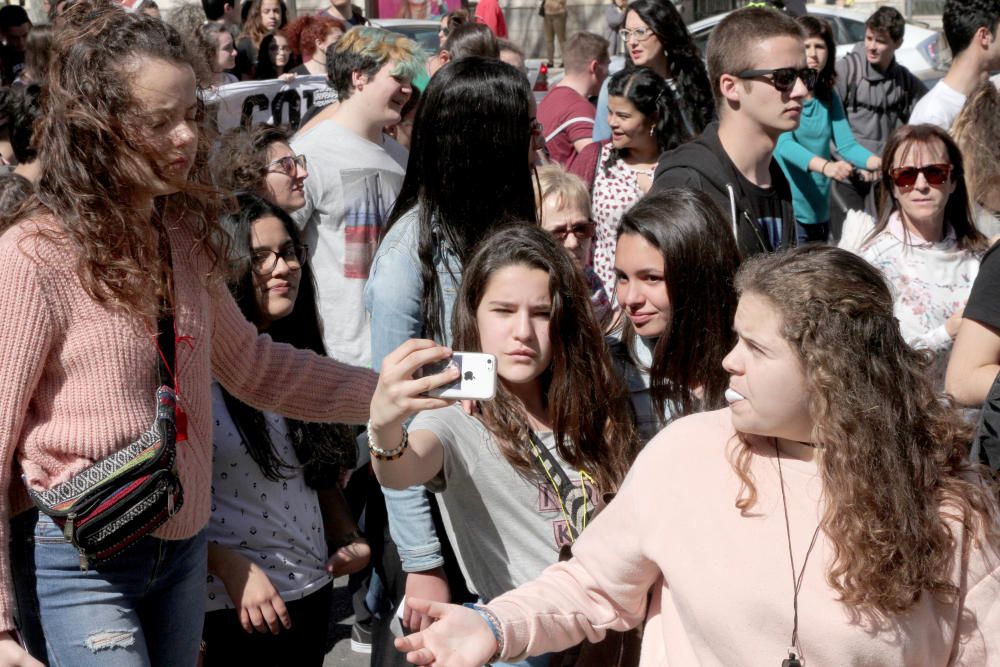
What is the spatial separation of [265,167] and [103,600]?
7.76 feet

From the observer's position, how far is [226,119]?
Answer: 7.16 metres

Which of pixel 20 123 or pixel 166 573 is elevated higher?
pixel 20 123

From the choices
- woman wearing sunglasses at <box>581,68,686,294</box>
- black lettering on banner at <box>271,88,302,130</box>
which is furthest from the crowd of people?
black lettering on banner at <box>271,88,302,130</box>

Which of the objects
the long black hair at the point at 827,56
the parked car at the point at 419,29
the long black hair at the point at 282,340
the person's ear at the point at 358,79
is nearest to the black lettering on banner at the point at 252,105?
the person's ear at the point at 358,79

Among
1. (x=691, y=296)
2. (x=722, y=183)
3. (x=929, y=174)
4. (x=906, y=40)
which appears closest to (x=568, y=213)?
(x=722, y=183)

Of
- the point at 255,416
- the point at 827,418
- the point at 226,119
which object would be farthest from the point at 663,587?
the point at 226,119

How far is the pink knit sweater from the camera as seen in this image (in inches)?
90.8

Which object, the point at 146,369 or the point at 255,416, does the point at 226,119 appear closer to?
the point at 255,416

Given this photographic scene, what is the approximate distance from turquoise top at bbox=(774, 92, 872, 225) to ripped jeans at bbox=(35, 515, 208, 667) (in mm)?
4231

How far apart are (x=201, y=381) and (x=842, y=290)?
1381 millimetres

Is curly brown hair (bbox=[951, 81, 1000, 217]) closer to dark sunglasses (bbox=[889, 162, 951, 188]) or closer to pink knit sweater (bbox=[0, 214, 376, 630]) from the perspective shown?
dark sunglasses (bbox=[889, 162, 951, 188])

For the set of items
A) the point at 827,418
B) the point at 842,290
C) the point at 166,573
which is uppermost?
the point at 842,290

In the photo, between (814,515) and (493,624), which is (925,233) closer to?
(814,515)

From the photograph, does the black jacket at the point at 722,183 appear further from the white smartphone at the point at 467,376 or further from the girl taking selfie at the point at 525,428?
the white smartphone at the point at 467,376
